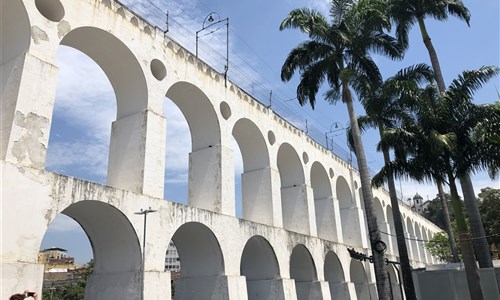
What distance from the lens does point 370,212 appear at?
17484 millimetres

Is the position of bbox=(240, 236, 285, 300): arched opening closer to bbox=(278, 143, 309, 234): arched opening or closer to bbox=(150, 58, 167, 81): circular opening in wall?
bbox=(278, 143, 309, 234): arched opening

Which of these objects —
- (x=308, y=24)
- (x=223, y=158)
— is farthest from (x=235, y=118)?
(x=308, y=24)

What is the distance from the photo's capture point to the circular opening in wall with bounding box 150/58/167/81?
1645 cm

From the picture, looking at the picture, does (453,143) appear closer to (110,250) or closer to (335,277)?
(110,250)

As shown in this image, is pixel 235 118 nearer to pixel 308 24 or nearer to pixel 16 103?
pixel 308 24

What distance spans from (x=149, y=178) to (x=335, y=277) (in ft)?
53.6

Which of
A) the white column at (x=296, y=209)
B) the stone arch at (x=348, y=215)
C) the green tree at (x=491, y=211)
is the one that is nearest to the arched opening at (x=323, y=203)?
the stone arch at (x=348, y=215)

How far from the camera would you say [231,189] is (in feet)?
61.0

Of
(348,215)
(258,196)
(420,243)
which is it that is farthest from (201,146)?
(420,243)

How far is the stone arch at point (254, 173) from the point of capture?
21719 mm

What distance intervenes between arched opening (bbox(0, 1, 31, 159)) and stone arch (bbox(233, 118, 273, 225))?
36.3ft

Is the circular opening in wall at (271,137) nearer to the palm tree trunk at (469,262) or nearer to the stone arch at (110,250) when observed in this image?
the palm tree trunk at (469,262)

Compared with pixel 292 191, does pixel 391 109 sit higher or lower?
higher

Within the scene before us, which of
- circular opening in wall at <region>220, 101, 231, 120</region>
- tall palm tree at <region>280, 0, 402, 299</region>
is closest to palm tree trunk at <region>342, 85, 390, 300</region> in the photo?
tall palm tree at <region>280, 0, 402, 299</region>
